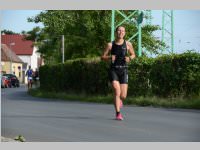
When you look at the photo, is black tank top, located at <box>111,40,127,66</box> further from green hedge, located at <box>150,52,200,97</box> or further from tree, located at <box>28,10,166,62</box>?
tree, located at <box>28,10,166,62</box>

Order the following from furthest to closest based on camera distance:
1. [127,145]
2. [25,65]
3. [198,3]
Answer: [25,65] < [198,3] < [127,145]

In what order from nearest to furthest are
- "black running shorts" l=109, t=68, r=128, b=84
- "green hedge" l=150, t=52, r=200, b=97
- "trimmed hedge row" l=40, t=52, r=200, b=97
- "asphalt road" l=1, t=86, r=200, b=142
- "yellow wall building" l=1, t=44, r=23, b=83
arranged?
"asphalt road" l=1, t=86, r=200, b=142 < "black running shorts" l=109, t=68, r=128, b=84 < "green hedge" l=150, t=52, r=200, b=97 < "trimmed hedge row" l=40, t=52, r=200, b=97 < "yellow wall building" l=1, t=44, r=23, b=83

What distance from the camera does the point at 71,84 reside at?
25750 mm

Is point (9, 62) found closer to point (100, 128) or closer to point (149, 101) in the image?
point (149, 101)

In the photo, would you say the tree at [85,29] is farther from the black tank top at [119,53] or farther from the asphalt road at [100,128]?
the black tank top at [119,53]

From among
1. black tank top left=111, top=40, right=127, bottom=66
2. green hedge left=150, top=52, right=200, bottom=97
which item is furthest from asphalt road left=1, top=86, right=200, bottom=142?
green hedge left=150, top=52, right=200, bottom=97

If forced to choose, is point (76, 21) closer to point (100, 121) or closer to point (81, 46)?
point (81, 46)

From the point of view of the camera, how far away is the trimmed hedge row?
1812 cm

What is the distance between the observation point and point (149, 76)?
65.1 ft

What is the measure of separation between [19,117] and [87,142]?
4.90m

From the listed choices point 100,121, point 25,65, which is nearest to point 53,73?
point 100,121

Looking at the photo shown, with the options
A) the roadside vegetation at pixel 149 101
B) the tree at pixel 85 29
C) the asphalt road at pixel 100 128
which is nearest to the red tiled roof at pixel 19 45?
the tree at pixel 85 29

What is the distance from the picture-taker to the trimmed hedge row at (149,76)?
1812 cm

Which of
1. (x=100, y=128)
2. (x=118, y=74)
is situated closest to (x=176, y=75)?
(x=118, y=74)
